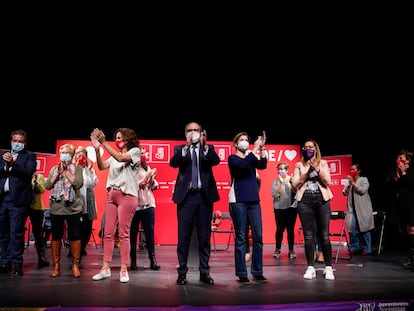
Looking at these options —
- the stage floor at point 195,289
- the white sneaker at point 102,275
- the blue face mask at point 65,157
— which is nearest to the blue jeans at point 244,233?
the stage floor at point 195,289

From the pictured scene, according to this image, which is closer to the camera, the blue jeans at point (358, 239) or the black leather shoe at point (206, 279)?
the black leather shoe at point (206, 279)

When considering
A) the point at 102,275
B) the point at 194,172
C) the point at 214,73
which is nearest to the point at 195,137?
the point at 194,172

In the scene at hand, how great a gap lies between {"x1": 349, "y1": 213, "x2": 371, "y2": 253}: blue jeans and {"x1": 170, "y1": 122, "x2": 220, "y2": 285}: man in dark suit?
451 cm

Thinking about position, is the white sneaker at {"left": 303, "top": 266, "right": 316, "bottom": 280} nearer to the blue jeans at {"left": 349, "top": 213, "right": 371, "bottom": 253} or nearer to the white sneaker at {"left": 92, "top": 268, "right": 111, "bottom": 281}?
the white sneaker at {"left": 92, "top": 268, "right": 111, "bottom": 281}

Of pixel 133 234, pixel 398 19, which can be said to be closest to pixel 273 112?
pixel 398 19

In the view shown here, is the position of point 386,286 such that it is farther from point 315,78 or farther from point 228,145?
point 315,78

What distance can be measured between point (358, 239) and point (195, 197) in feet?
16.2

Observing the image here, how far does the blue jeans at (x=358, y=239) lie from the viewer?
24.2 feet

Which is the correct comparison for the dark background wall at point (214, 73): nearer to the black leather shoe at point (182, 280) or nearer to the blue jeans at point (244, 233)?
the blue jeans at point (244, 233)

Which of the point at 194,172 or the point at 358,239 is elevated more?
the point at 194,172

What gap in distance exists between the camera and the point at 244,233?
392 cm

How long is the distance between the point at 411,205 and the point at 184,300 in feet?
11.6

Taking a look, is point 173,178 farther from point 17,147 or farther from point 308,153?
point 308,153

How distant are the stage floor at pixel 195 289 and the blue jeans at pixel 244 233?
0.19 meters
